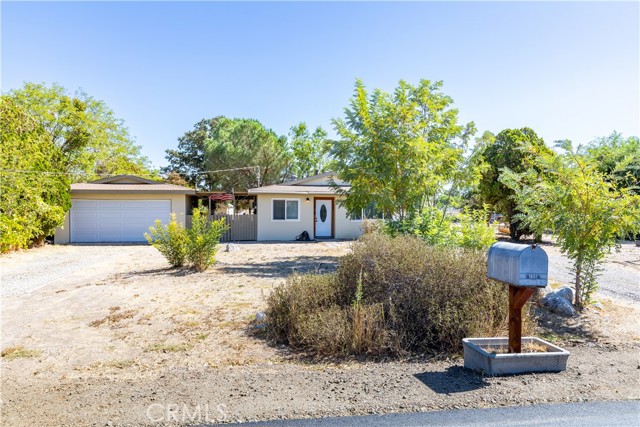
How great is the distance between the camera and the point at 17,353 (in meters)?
4.70

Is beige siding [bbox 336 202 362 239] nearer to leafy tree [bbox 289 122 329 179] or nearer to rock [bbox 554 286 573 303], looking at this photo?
rock [bbox 554 286 573 303]

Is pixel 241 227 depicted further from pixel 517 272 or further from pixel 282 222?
pixel 517 272

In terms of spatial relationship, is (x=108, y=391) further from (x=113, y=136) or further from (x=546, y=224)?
(x=113, y=136)

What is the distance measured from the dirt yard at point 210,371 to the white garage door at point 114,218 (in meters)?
12.2

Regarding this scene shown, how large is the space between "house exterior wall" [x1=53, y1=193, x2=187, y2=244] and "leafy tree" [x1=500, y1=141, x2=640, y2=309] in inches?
612

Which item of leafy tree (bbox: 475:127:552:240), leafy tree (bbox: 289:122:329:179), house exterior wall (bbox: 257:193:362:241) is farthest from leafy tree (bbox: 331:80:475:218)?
leafy tree (bbox: 289:122:329:179)

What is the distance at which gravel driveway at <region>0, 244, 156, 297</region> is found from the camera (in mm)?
9656

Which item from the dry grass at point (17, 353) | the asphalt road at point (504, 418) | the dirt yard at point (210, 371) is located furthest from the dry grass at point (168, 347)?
the asphalt road at point (504, 418)

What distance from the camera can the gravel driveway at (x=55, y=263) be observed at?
31.7 ft

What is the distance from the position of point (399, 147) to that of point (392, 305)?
24.1ft

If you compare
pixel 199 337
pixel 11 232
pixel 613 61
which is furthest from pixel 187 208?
pixel 613 61

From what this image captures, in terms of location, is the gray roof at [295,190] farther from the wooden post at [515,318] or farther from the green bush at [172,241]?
the wooden post at [515,318]

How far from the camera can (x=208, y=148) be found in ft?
111

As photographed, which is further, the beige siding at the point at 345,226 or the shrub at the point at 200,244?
the beige siding at the point at 345,226
